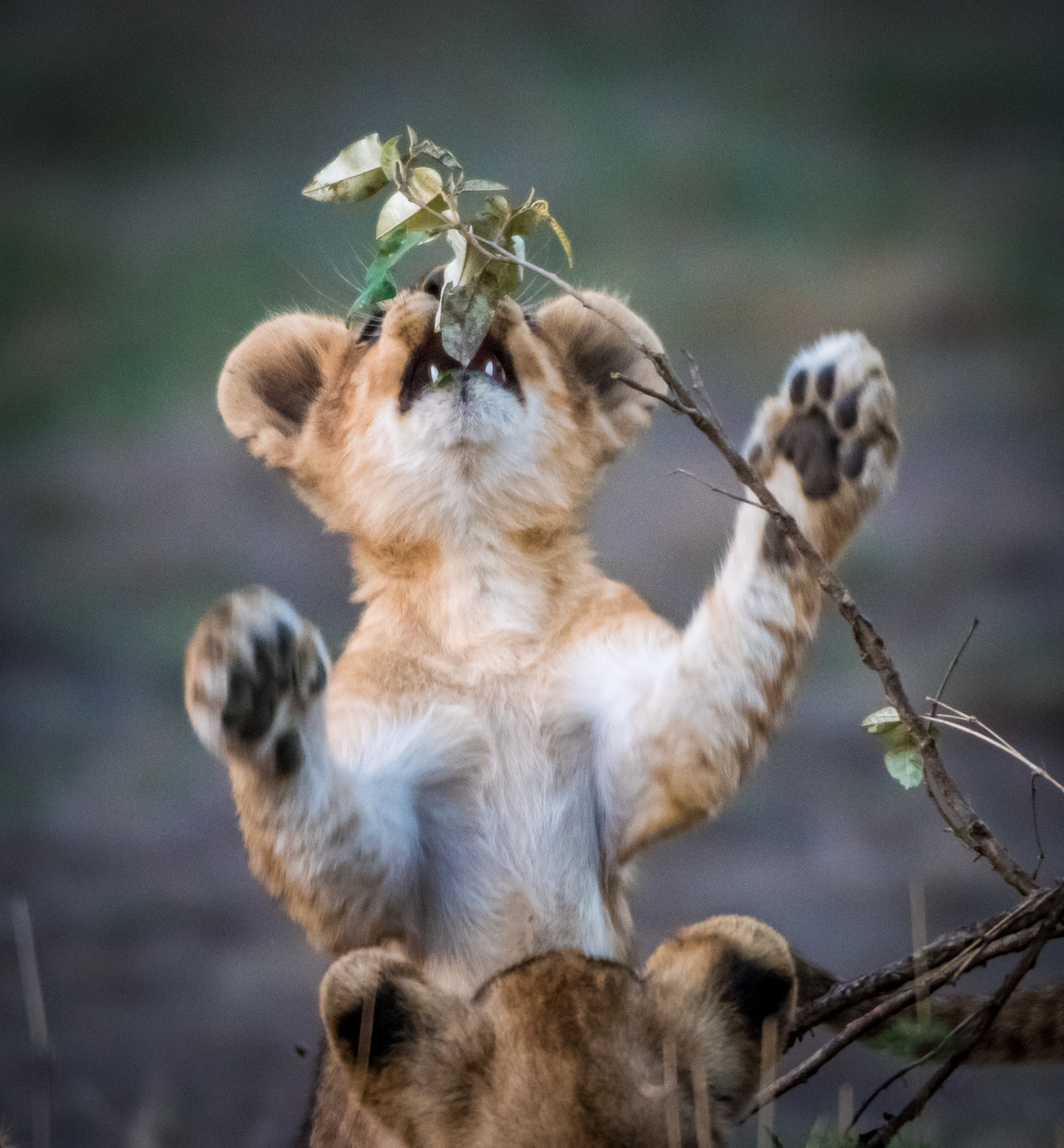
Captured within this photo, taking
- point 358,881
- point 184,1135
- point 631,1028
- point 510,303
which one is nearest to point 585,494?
point 510,303

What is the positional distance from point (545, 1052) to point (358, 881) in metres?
0.50

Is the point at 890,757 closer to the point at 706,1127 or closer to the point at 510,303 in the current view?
the point at 706,1127

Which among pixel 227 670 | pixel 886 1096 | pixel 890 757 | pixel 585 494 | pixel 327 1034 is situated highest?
pixel 585 494

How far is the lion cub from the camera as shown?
7.81 ft

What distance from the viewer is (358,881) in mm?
2387

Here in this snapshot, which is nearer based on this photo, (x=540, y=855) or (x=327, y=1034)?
(x=327, y=1034)

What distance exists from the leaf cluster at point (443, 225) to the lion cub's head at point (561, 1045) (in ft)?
3.58

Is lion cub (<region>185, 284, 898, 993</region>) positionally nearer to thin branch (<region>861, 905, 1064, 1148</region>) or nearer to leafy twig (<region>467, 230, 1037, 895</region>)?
leafy twig (<region>467, 230, 1037, 895</region>)

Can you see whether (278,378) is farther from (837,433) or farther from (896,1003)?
(896,1003)

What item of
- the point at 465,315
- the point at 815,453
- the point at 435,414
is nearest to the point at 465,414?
the point at 435,414

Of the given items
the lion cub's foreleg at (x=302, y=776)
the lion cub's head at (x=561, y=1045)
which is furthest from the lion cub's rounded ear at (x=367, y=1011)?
the lion cub's foreleg at (x=302, y=776)

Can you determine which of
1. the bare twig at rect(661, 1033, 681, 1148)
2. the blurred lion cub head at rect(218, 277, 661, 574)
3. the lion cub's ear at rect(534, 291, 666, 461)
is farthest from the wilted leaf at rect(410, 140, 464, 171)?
the bare twig at rect(661, 1033, 681, 1148)

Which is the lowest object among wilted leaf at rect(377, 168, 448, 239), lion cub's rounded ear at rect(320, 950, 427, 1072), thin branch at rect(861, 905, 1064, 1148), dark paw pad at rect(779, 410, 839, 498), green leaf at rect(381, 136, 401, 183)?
thin branch at rect(861, 905, 1064, 1148)

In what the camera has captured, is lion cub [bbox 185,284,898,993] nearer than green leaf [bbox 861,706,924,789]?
No
